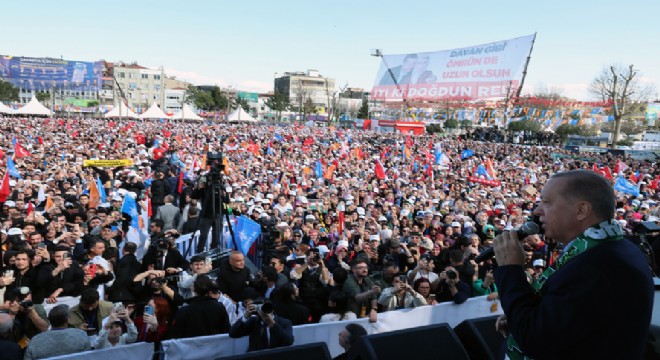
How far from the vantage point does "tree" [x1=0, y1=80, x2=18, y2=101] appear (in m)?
Answer: 85.7

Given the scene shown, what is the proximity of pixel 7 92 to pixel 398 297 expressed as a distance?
102 metres

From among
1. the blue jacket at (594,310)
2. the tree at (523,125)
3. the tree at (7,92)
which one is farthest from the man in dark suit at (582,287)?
the tree at (7,92)

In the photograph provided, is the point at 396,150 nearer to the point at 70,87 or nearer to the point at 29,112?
the point at 29,112

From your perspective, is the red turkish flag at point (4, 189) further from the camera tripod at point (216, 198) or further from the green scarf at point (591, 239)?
the green scarf at point (591, 239)

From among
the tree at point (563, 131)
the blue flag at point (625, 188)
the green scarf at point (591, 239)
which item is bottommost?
the blue flag at point (625, 188)

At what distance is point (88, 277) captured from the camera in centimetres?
568

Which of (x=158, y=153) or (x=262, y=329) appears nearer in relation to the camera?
(x=262, y=329)

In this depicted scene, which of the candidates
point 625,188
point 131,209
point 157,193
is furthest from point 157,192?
point 625,188

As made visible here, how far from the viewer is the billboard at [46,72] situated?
65.9 metres

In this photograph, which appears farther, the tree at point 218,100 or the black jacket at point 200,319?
the tree at point 218,100

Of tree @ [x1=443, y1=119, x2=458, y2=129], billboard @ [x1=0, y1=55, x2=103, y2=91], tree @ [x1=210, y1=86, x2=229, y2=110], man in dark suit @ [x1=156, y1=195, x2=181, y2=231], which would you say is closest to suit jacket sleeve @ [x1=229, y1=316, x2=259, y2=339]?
man in dark suit @ [x1=156, y1=195, x2=181, y2=231]

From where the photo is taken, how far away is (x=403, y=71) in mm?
58125

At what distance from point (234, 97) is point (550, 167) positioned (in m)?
90.3

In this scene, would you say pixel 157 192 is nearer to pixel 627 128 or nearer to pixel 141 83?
pixel 627 128
